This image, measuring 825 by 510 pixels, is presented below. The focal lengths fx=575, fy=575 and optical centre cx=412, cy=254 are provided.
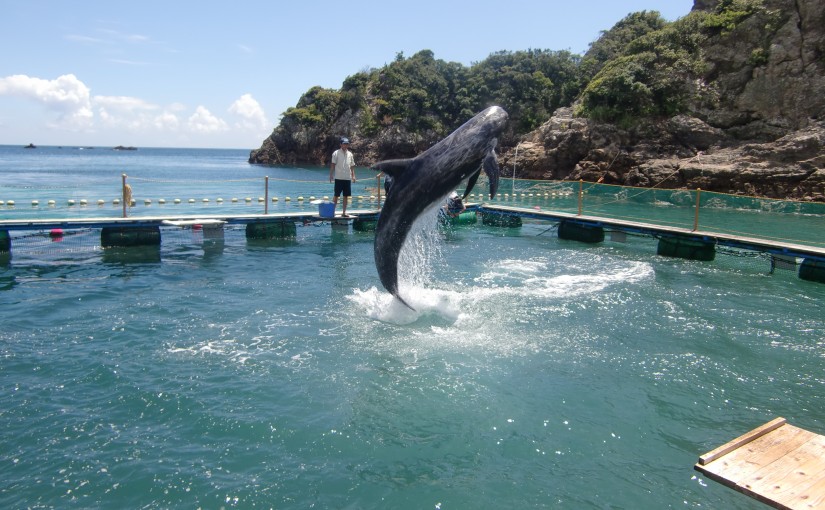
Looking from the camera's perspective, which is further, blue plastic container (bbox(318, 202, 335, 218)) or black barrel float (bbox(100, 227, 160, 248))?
blue plastic container (bbox(318, 202, 335, 218))

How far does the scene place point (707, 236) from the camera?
621 inches

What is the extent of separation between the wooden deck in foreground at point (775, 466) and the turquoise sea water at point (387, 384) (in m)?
0.71

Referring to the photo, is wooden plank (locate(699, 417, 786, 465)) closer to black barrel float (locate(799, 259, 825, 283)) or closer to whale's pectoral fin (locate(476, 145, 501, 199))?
whale's pectoral fin (locate(476, 145, 501, 199))

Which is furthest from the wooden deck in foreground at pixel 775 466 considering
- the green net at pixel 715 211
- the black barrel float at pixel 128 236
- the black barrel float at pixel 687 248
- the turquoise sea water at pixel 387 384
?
the black barrel float at pixel 128 236

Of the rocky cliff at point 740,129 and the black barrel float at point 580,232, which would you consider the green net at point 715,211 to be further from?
the rocky cliff at point 740,129

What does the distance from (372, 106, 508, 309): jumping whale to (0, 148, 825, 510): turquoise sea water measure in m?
1.01

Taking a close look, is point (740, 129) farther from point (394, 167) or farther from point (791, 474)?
point (791, 474)

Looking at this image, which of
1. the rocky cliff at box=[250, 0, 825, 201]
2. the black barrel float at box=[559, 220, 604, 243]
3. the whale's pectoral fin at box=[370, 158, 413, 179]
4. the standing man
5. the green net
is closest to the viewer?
the whale's pectoral fin at box=[370, 158, 413, 179]

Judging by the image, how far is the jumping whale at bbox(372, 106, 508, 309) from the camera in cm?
823

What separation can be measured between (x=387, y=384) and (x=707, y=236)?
482 inches

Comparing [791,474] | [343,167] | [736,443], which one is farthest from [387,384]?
[343,167]

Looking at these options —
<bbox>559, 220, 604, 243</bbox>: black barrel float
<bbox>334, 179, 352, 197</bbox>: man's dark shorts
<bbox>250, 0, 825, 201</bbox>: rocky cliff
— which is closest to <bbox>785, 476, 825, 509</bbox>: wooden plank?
<bbox>334, 179, 352, 197</bbox>: man's dark shorts

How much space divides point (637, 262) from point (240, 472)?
12.5 metres

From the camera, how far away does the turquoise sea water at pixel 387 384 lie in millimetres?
5176
